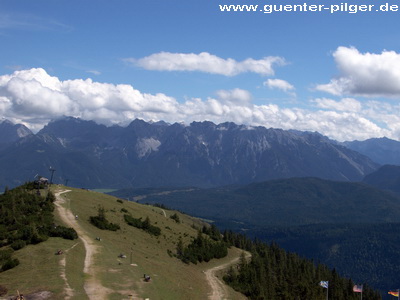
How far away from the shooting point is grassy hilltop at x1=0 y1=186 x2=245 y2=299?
228 ft

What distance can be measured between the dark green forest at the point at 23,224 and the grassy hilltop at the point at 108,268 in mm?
2251

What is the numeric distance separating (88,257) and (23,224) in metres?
22.9

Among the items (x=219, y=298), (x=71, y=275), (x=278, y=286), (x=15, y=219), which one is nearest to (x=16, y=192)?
(x=15, y=219)

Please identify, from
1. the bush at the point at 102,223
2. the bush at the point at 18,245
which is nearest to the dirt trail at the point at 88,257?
the bush at the point at 102,223

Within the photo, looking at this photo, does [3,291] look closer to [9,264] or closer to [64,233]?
[9,264]

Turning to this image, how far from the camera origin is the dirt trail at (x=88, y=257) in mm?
67750

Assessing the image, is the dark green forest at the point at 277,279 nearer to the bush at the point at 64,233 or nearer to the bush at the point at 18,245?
the bush at the point at 64,233

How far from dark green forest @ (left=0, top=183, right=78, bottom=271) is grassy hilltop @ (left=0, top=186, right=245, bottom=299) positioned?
2251 millimetres

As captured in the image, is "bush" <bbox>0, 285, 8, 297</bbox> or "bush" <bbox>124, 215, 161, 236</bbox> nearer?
"bush" <bbox>0, 285, 8, 297</bbox>

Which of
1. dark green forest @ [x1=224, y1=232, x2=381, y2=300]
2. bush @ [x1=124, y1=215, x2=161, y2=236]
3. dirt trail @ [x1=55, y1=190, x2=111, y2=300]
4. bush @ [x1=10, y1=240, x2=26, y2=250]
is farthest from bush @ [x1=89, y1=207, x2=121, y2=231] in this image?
dark green forest @ [x1=224, y1=232, x2=381, y2=300]

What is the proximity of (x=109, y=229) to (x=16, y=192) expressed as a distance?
33799mm

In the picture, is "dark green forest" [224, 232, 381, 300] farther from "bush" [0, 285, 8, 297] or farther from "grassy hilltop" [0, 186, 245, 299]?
"bush" [0, 285, 8, 297]

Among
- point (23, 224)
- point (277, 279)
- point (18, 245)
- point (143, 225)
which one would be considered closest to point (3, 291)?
point (18, 245)

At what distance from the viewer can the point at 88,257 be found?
8762 cm
